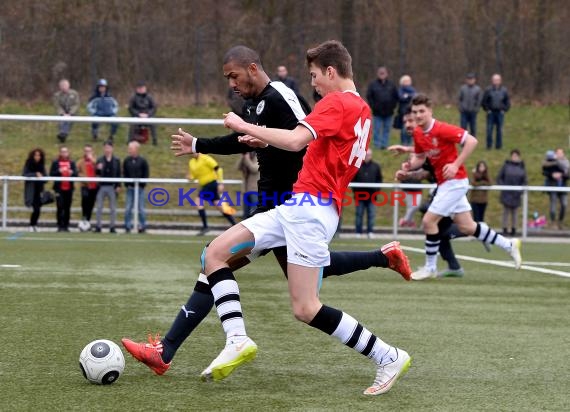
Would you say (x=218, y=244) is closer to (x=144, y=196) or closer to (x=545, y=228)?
(x=144, y=196)

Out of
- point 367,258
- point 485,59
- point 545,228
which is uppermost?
point 485,59

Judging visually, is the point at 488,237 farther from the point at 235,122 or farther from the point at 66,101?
the point at 66,101

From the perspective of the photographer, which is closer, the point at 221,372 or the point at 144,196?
the point at 221,372

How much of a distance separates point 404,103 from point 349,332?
795 inches

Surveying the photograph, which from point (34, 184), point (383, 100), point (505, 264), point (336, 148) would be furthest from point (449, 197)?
point (383, 100)

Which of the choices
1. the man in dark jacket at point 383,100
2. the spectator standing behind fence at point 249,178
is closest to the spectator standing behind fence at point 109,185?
the spectator standing behind fence at point 249,178

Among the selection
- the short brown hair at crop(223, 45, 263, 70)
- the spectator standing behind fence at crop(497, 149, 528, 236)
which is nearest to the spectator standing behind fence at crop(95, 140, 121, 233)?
the spectator standing behind fence at crop(497, 149, 528, 236)

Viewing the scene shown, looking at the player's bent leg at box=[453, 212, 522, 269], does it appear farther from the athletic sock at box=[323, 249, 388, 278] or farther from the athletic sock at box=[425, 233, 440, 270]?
the athletic sock at box=[323, 249, 388, 278]

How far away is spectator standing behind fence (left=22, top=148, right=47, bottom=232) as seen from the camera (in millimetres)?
19688

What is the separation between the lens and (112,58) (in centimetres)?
3366

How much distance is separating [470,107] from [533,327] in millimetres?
18677

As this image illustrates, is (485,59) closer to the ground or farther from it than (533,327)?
farther from it

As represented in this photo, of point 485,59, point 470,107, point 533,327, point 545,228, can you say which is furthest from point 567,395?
point 485,59

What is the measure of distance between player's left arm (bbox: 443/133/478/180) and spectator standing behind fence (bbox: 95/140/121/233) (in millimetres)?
9032
